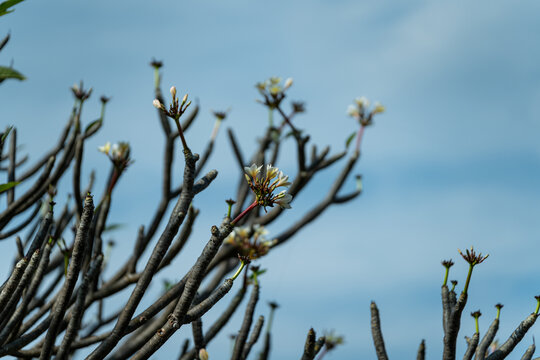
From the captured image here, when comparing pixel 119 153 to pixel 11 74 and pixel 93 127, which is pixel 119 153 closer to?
pixel 93 127

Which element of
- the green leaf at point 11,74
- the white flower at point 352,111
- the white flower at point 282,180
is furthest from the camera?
the white flower at point 352,111

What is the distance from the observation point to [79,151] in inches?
173

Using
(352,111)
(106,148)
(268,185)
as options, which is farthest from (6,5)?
(352,111)

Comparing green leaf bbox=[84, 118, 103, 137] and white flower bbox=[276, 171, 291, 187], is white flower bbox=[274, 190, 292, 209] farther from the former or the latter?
green leaf bbox=[84, 118, 103, 137]

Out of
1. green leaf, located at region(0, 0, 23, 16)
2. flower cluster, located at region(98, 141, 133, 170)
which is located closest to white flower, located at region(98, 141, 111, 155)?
flower cluster, located at region(98, 141, 133, 170)

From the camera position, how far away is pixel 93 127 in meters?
4.80

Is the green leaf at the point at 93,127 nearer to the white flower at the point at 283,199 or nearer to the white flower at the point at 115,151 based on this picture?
the white flower at the point at 115,151

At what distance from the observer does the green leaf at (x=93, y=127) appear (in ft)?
14.7

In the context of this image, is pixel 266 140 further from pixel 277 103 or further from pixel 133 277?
pixel 133 277

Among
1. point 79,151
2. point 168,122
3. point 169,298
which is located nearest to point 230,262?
point 168,122

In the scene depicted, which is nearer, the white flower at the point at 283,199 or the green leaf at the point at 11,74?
the green leaf at the point at 11,74

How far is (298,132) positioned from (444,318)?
3.30 m

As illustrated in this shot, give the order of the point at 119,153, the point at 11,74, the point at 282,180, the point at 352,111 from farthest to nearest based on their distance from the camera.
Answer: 1. the point at 352,111
2. the point at 119,153
3. the point at 282,180
4. the point at 11,74

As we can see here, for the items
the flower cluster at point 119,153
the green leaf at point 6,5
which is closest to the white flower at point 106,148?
the flower cluster at point 119,153
